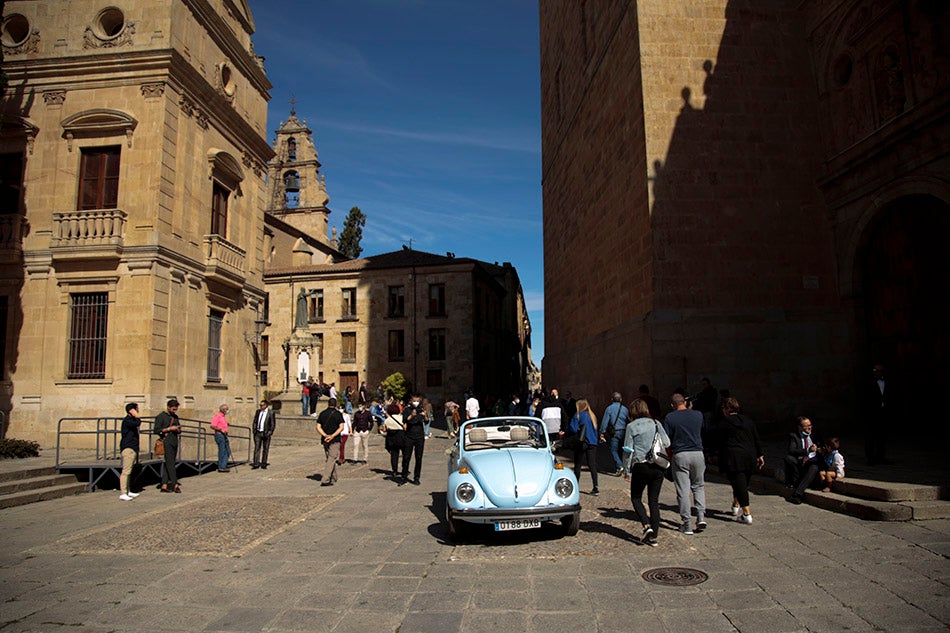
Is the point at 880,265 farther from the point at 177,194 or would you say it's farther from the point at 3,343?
the point at 3,343

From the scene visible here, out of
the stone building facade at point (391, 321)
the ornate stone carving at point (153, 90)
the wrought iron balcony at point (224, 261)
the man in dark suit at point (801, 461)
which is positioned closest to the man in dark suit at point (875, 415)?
the man in dark suit at point (801, 461)

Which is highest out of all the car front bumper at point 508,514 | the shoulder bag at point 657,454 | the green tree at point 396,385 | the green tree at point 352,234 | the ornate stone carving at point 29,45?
the green tree at point 352,234

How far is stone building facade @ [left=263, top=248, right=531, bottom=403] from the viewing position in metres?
40.9

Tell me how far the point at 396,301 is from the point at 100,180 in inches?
999

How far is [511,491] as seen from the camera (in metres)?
7.27

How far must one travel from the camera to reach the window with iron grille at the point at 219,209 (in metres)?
20.4

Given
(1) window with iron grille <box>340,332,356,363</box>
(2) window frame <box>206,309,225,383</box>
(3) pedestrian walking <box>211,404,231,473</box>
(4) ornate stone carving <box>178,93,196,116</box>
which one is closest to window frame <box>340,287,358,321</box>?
(1) window with iron grille <box>340,332,356,363</box>

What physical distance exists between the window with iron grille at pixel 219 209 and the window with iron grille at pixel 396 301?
69.3 ft

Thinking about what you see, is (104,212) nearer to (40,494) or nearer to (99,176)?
(99,176)

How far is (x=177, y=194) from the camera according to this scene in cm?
1794

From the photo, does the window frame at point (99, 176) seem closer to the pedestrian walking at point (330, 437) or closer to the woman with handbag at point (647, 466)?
the pedestrian walking at point (330, 437)

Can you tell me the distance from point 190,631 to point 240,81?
21349mm

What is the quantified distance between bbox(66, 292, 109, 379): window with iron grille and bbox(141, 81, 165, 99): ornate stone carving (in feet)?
18.8

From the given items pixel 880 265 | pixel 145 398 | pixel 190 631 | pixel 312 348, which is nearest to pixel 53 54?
pixel 145 398
